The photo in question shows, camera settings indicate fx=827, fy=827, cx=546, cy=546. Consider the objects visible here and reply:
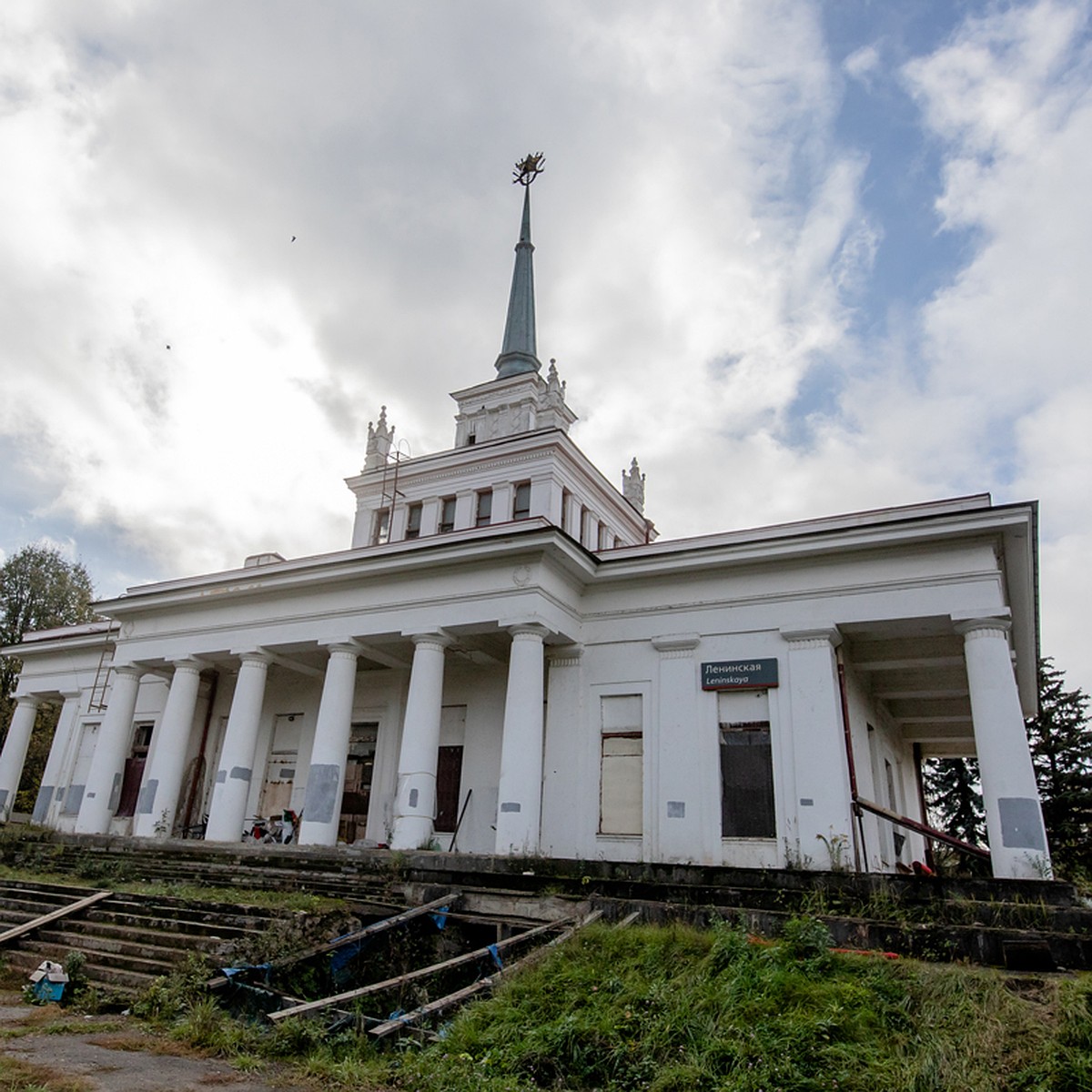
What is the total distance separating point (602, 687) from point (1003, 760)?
24.9ft

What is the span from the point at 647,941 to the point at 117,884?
948 cm

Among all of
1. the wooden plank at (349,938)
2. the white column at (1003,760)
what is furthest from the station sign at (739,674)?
the wooden plank at (349,938)

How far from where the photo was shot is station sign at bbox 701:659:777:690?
16.2 metres

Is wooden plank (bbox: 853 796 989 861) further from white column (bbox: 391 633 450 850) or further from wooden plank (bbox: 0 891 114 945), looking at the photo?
wooden plank (bbox: 0 891 114 945)

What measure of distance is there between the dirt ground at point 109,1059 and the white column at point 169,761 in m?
12.5

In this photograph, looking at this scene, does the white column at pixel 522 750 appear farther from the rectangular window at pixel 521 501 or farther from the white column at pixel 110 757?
the white column at pixel 110 757

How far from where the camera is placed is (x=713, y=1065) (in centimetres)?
632

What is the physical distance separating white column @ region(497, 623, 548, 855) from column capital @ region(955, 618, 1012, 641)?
309 inches

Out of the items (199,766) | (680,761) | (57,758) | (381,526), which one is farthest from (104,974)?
(57,758)

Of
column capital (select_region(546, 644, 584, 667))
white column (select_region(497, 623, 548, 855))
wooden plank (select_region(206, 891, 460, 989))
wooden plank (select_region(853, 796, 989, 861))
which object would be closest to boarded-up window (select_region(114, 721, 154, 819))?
column capital (select_region(546, 644, 584, 667))

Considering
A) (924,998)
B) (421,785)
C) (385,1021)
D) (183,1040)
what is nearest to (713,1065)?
(924,998)

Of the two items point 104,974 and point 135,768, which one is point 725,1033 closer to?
point 104,974

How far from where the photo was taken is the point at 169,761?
20.5 meters

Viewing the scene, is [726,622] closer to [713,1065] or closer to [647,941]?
[647,941]
